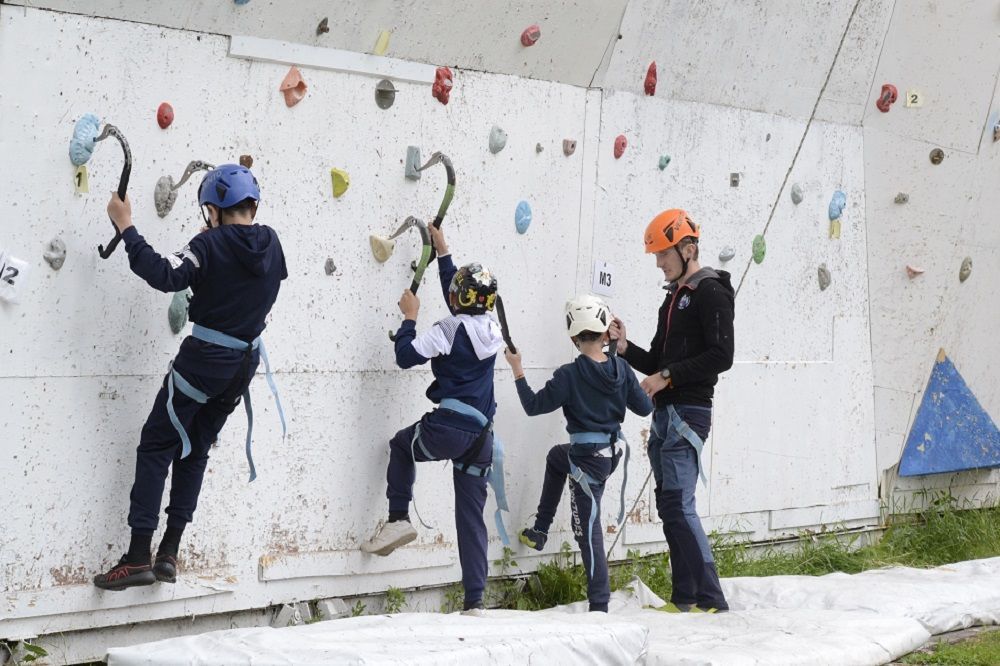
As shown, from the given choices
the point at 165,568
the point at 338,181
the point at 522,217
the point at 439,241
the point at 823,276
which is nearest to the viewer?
the point at 165,568

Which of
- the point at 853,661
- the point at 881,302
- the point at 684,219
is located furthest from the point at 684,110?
the point at 853,661

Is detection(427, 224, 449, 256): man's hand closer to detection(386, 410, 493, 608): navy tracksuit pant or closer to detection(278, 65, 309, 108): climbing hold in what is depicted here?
detection(386, 410, 493, 608): navy tracksuit pant

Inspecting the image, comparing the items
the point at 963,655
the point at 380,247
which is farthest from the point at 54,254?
the point at 963,655

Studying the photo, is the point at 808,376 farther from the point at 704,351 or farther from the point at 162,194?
the point at 162,194

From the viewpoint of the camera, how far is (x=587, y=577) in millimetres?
6387

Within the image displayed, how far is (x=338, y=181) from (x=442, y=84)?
0.76m

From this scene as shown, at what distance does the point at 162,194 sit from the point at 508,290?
6.69 feet

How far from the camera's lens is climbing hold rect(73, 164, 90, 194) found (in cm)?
492

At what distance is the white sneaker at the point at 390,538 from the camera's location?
234 inches

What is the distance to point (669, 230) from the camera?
21.3 ft

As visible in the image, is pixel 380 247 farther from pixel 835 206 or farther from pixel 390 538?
pixel 835 206

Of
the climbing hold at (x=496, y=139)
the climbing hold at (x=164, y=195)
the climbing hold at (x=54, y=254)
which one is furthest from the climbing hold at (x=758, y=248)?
the climbing hold at (x=54, y=254)

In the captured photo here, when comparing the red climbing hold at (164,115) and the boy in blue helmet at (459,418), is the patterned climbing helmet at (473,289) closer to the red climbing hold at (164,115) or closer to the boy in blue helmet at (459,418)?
the boy in blue helmet at (459,418)

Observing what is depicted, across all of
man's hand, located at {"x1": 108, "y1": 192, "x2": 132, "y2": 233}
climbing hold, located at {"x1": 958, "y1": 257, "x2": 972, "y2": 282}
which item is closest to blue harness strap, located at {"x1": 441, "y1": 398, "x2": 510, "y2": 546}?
man's hand, located at {"x1": 108, "y1": 192, "x2": 132, "y2": 233}
